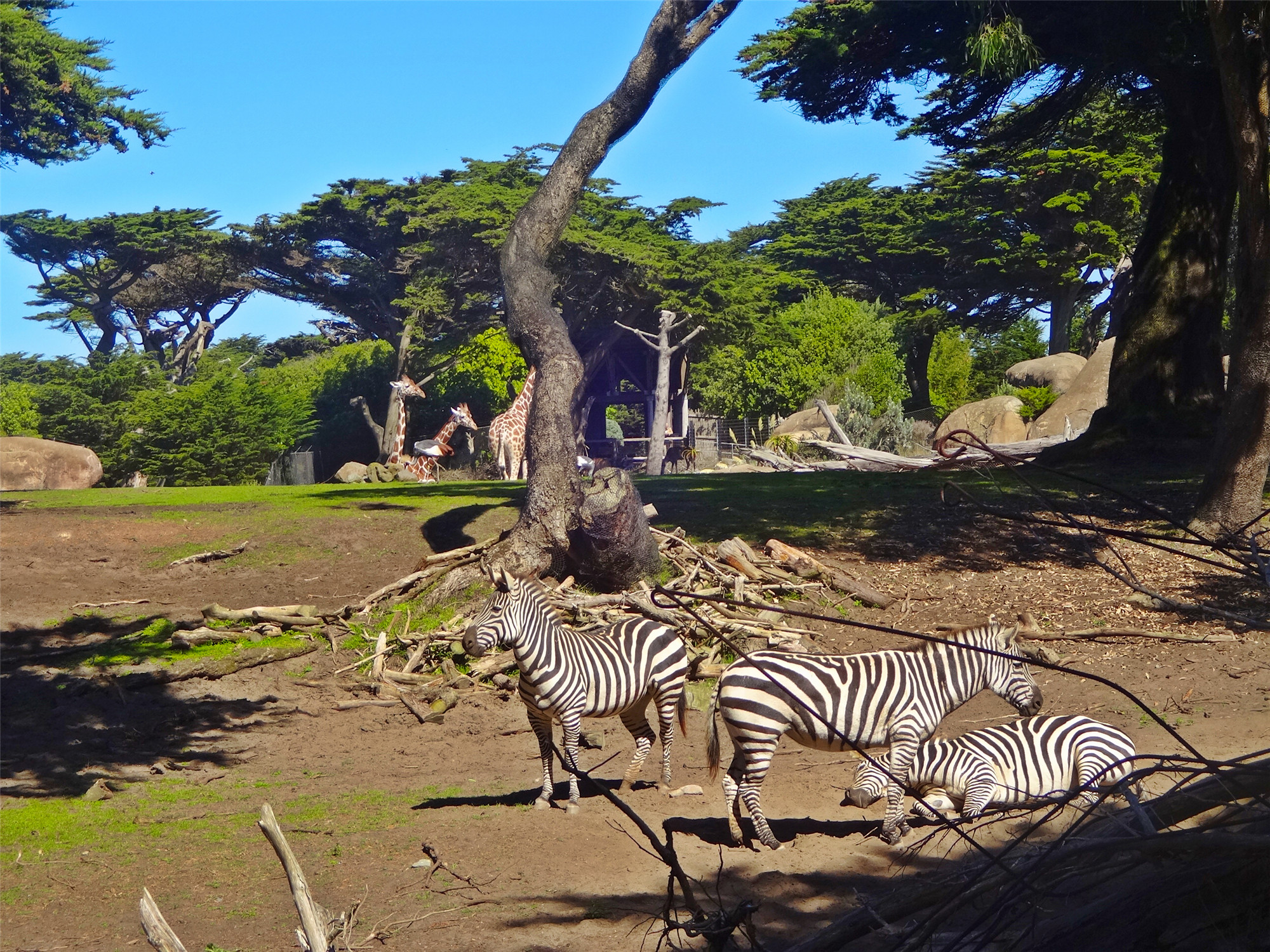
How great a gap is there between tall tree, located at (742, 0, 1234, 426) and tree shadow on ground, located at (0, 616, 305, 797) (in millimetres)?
11842

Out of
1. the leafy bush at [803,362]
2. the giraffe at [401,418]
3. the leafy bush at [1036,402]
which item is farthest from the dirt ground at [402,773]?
the leafy bush at [803,362]

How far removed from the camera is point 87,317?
151ft

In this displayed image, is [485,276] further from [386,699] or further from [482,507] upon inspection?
[386,699]

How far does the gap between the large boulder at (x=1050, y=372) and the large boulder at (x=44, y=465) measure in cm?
2678

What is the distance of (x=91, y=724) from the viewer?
9.35 meters

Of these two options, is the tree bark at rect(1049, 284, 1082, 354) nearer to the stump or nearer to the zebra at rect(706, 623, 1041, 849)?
the stump

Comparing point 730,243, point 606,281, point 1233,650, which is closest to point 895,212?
point 730,243

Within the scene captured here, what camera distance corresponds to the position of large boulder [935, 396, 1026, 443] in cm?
3075

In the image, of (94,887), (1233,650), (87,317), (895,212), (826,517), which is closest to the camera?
(94,887)

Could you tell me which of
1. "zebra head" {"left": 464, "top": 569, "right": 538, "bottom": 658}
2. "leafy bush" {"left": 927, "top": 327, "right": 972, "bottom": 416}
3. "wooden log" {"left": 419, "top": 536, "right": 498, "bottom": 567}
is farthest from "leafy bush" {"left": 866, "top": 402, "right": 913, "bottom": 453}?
"zebra head" {"left": 464, "top": 569, "right": 538, "bottom": 658}

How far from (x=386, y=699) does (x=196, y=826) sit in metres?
3.07

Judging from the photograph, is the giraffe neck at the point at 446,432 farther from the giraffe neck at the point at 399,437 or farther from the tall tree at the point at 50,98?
the tall tree at the point at 50,98

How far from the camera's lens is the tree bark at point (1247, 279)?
34.5 ft

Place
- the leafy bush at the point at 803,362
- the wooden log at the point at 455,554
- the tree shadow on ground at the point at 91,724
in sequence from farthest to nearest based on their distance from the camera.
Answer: the leafy bush at the point at 803,362
the wooden log at the point at 455,554
the tree shadow on ground at the point at 91,724
